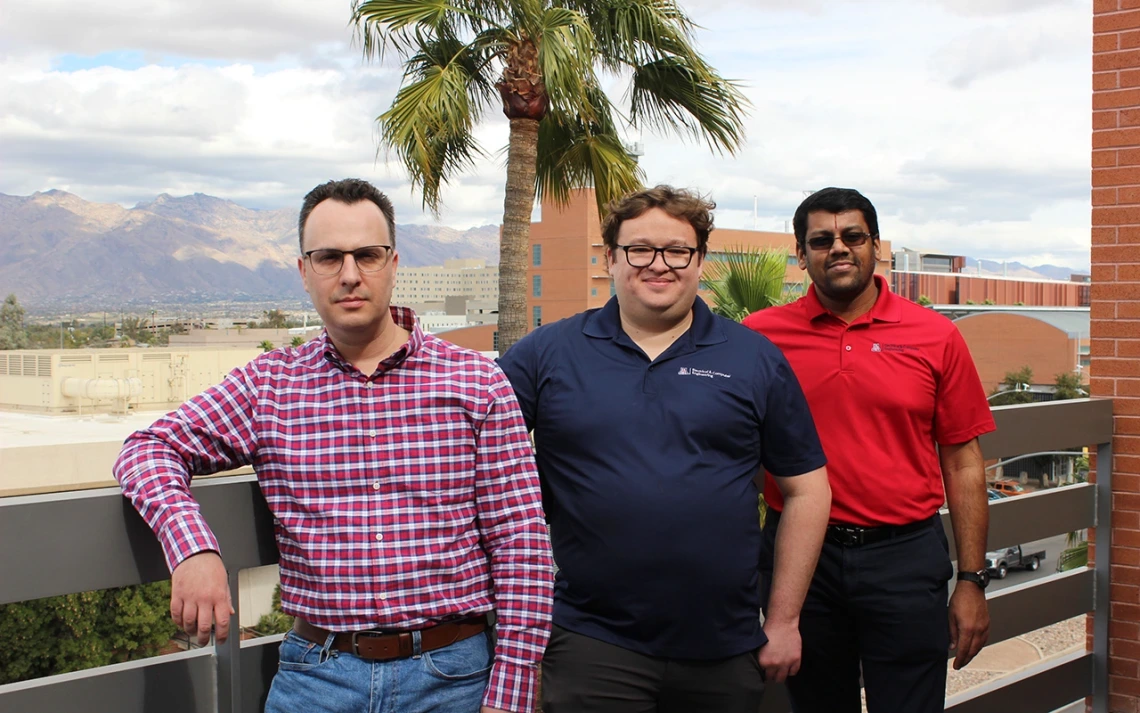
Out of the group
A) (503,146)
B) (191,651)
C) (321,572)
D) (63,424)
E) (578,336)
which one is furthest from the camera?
(63,424)

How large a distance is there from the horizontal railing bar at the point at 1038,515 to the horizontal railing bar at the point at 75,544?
2170mm

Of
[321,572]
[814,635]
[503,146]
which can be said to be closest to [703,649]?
[814,635]

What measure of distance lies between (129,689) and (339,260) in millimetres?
777

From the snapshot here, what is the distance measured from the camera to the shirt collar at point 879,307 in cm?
236

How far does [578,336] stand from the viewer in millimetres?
2016

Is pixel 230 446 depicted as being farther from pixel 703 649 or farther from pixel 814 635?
pixel 814 635

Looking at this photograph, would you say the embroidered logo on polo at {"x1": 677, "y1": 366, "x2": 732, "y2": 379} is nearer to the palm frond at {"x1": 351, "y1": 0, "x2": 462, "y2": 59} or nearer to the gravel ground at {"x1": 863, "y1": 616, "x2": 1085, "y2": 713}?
the palm frond at {"x1": 351, "y1": 0, "x2": 462, "y2": 59}

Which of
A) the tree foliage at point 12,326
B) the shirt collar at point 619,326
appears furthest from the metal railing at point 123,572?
the tree foliage at point 12,326

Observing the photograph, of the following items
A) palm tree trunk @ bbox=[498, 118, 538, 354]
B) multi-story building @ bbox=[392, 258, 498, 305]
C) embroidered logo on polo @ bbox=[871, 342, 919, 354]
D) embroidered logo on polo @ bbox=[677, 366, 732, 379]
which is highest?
multi-story building @ bbox=[392, 258, 498, 305]

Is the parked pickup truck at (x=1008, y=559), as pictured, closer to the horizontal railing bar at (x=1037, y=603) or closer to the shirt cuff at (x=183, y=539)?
the horizontal railing bar at (x=1037, y=603)

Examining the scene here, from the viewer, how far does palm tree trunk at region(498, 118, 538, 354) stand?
10.9m

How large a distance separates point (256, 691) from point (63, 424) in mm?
57806

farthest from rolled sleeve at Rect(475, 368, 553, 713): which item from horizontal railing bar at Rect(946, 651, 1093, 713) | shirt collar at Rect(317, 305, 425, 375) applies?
horizontal railing bar at Rect(946, 651, 1093, 713)

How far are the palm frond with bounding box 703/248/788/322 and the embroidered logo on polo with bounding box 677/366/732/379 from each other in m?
6.62
